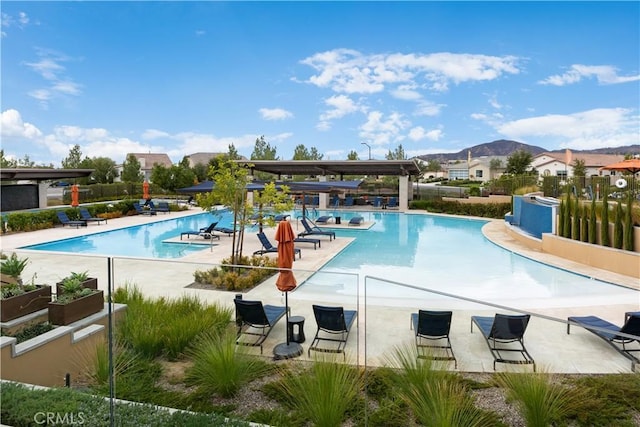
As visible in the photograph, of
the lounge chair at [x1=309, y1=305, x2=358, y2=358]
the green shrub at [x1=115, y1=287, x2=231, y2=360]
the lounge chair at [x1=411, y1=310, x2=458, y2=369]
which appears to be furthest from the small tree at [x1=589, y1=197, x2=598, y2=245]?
the green shrub at [x1=115, y1=287, x2=231, y2=360]

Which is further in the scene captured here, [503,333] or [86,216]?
[86,216]

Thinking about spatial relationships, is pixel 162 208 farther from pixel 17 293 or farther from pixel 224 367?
pixel 224 367

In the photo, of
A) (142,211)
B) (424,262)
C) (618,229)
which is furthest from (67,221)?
(618,229)

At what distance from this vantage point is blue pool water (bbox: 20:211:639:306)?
369 inches

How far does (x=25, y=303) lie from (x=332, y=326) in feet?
15.1

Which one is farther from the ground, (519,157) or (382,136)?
(382,136)

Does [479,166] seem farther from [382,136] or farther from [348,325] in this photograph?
[348,325]

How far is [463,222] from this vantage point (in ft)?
82.7

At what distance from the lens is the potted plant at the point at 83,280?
6.81 m

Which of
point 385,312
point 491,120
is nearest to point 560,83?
point 491,120

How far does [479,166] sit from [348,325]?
100919 millimetres

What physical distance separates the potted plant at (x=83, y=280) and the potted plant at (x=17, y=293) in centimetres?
15

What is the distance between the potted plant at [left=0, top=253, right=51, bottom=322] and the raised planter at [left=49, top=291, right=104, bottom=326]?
0.46 metres

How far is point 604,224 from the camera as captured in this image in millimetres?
12414
